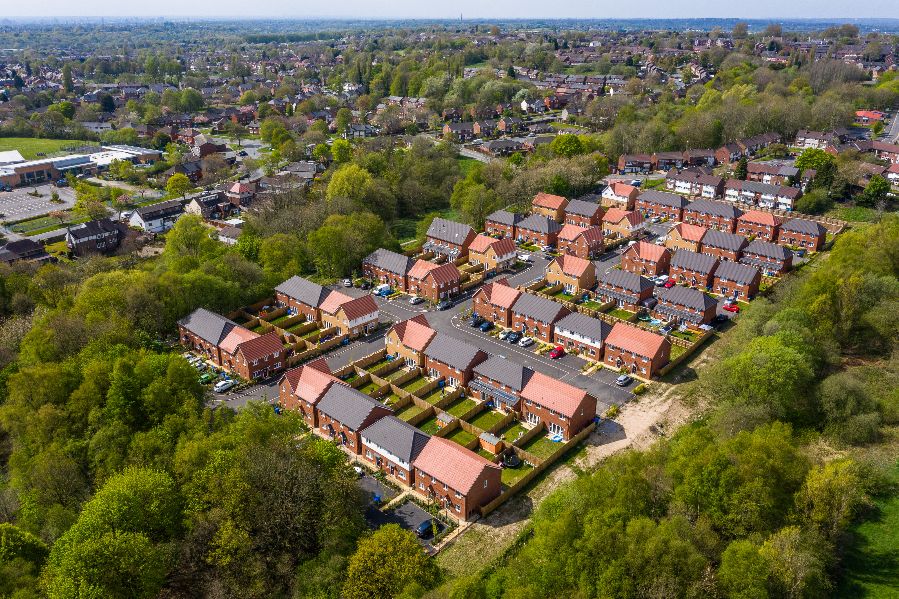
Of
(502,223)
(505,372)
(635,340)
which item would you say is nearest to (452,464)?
(505,372)

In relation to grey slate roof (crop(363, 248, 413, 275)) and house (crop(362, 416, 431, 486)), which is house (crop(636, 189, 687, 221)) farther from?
house (crop(362, 416, 431, 486))

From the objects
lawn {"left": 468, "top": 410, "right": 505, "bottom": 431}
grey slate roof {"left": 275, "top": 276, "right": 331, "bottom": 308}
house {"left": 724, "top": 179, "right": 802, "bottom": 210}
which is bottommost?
lawn {"left": 468, "top": 410, "right": 505, "bottom": 431}

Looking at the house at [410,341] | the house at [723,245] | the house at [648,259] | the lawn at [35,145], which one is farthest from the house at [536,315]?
the lawn at [35,145]

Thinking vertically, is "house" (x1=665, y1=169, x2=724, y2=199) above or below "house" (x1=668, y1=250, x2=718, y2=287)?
above

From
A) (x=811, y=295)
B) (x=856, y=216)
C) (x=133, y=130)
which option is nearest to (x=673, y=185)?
(x=856, y=216)

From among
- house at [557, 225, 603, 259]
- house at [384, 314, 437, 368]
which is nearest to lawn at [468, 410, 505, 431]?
house at [384, 314, 437, 368]

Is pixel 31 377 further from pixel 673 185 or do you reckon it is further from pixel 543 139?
pixel 543 139
